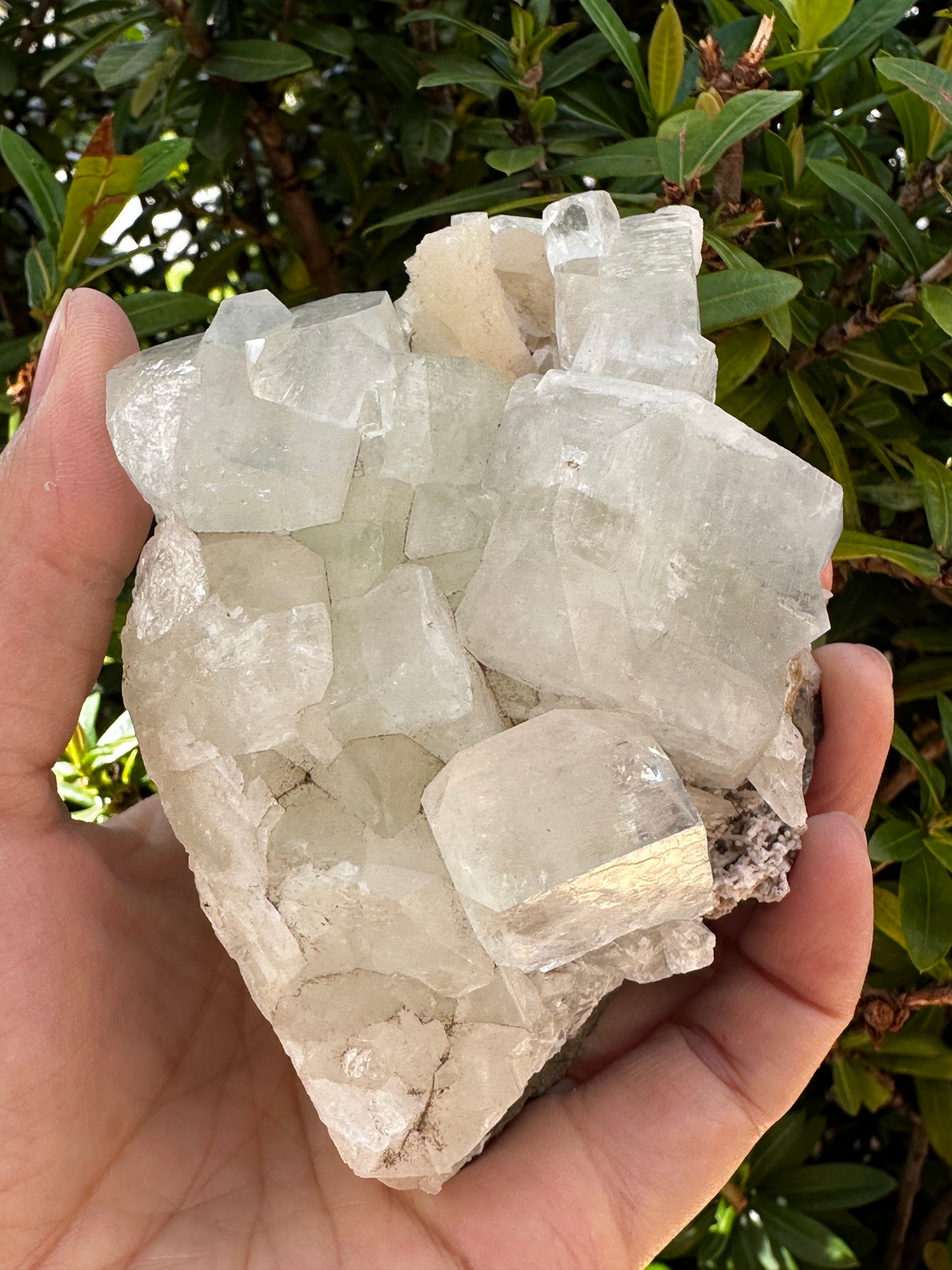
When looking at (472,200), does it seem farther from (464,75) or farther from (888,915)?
(888,915)

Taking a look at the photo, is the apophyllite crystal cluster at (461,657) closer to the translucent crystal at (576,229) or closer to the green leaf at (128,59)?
the translucent crystal at (576,229)

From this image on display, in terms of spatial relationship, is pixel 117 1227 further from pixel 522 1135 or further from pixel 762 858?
pixel 762 858

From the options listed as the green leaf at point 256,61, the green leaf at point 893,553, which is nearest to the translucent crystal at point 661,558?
the green leaf at point 893,553

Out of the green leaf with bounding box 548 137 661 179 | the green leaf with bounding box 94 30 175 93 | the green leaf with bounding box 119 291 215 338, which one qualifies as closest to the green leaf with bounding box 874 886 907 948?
the green leaf with bounding box 548 137 661 179

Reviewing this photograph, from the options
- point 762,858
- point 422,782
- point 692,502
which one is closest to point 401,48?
point 692,502

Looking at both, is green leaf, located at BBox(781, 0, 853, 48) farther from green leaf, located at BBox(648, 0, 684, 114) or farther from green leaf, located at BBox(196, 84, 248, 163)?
green leaf, located at BBox(196, 84, 248, 163)

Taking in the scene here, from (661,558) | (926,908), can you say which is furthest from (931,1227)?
(661,558)

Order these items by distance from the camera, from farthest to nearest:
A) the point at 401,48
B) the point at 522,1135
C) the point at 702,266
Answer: the point at 401,48, the point at 702,266, the point at 522,1135
